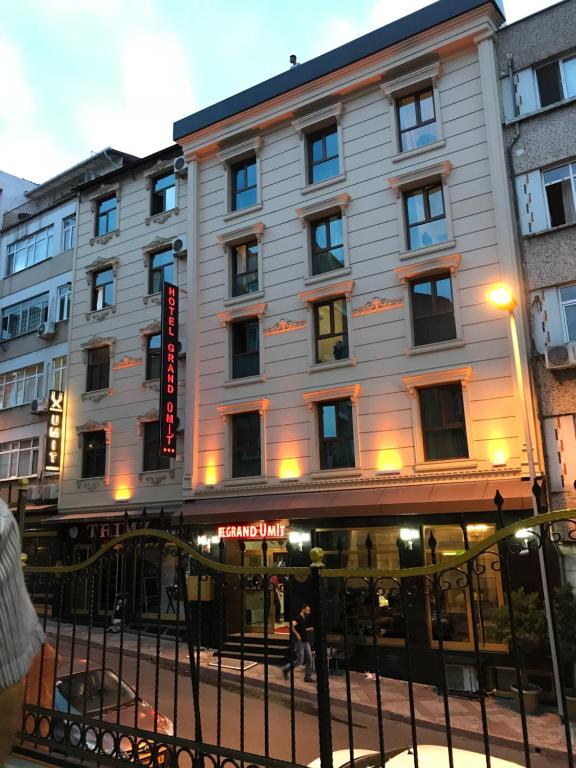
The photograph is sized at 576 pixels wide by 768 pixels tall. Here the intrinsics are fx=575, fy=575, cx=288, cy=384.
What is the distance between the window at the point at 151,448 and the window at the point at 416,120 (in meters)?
12.3

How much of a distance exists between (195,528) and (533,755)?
10.6 m

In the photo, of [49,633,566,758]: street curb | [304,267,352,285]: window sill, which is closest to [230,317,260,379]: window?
[304,267,352,285]: window sill

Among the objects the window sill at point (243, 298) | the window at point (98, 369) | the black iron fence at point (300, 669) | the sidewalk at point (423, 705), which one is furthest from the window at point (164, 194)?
the sidewalk at point (423, 705)

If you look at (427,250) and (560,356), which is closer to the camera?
(560,356)

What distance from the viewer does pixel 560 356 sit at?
13.2m

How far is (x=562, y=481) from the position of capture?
13242mm

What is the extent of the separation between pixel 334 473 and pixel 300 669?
5001mm

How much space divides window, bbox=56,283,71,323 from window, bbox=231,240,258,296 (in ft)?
29.4

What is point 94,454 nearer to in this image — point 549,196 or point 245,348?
point 245,348

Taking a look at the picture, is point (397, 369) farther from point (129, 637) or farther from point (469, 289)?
point (129, 637)

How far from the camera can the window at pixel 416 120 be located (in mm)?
16562

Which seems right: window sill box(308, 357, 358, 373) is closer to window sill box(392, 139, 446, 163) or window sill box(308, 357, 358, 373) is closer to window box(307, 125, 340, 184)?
window sill box(392, 139, 446, 163)

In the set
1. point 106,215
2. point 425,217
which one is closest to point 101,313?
point 106,215

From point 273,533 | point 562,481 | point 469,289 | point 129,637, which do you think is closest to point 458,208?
point 469,289
